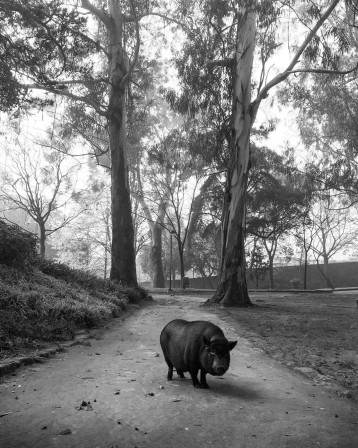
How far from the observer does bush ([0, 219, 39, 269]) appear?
959 centimetres

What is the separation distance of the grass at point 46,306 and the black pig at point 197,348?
204cm

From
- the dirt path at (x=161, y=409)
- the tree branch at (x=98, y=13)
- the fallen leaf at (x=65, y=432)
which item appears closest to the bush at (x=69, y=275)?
the dirt path at (x=161, y=409)

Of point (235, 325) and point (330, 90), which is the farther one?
point (330, 90)

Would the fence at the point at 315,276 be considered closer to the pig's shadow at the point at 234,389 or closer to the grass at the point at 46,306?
the grass at the point at 46,306

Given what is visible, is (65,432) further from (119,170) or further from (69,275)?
(119,170)

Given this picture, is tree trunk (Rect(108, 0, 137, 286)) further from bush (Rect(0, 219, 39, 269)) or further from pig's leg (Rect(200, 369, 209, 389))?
pig's leg (Rect(200, 369, 209, 389))

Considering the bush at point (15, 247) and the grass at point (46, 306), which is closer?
the grass at point (46, 306)

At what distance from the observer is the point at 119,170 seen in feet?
54.5

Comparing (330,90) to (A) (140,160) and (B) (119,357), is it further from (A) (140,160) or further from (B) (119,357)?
(B) (119,357)

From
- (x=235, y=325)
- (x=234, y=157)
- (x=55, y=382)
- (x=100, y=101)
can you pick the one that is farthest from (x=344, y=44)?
(x=55, y=382)

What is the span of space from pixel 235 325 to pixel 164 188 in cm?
1850

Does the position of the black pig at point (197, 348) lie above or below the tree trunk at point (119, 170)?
below

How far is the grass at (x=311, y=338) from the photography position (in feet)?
16.9

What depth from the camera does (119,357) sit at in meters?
5.88
